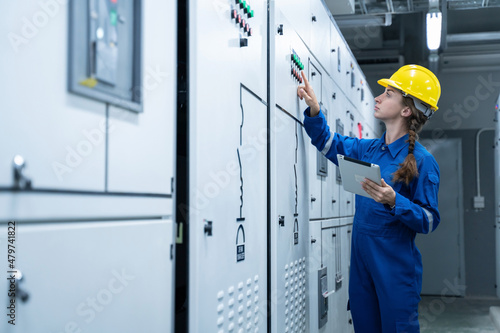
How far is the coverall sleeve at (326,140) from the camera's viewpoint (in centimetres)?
266

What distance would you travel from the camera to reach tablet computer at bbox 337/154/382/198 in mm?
2152

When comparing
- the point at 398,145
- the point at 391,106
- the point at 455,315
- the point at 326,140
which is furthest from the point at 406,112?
the point at 455,315

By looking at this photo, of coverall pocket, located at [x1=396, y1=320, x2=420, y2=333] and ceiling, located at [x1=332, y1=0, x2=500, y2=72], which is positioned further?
ceiling, located at [x1=332, y1=0, x2=500, y2=72]

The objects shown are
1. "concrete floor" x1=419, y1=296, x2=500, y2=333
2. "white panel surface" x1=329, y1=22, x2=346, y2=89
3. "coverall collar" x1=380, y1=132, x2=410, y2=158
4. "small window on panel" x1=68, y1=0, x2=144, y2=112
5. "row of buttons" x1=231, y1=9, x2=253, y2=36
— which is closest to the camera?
"small window on panel" x1=68, y1=0, x2=144, y2=112

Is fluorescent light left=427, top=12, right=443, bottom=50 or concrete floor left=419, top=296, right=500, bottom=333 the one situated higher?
fluorescent light left=427, top=12, right=443, bottom=50

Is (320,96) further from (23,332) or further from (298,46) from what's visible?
(23,332)

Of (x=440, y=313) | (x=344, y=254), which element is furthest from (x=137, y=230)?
(x=440, y=313)

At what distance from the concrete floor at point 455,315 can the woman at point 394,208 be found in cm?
313

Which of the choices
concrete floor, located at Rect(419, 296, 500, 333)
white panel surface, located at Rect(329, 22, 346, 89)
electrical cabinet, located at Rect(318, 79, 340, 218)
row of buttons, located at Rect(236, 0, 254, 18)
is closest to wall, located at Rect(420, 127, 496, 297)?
concrete floor, located at Rect(419, 296, 500, 333)

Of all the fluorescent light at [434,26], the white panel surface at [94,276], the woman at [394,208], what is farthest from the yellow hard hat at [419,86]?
the fluorescent light at [434,26]

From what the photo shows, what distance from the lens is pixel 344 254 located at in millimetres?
3887

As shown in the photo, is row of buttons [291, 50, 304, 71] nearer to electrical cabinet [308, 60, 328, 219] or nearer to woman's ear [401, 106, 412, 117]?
electrical cabinet [308, 60, 328, 219]

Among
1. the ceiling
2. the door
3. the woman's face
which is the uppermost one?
the ceiling

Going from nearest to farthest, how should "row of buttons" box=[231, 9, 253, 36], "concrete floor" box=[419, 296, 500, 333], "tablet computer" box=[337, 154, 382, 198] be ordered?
"row of buttons" box=[231, 9, 253, 36]
"tablet computer" box=[337, 154, 382, 198]
"concrete floor" box=[419, 296, 500, 333]
